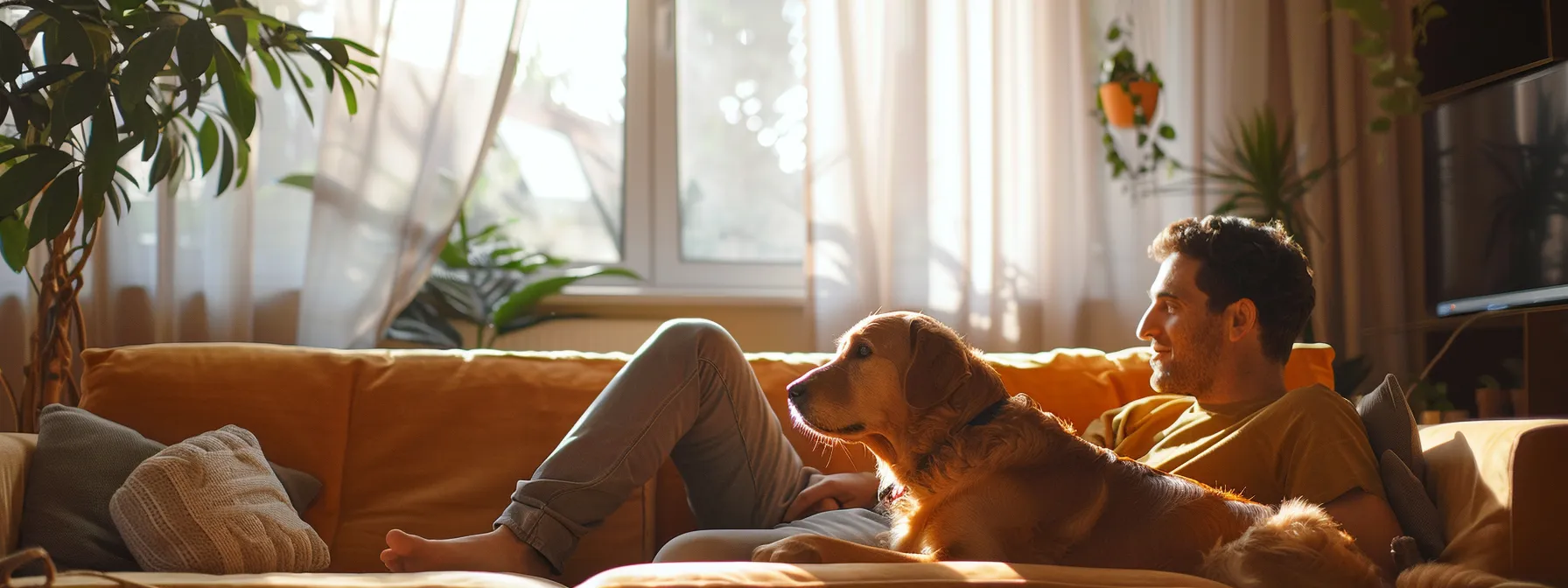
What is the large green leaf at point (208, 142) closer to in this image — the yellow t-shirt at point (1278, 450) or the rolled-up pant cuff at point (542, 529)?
the rolled-up pant cuff at point (542, 529)

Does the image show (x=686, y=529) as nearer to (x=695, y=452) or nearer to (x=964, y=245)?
(x=695, y=452)

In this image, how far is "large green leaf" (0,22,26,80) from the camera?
6.75ft

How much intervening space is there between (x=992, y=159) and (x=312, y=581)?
8.04 ft

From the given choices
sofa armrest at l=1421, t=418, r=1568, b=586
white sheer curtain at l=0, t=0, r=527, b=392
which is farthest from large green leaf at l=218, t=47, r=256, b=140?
sofa armrest at l=1421, t=418, r=1568, b=586

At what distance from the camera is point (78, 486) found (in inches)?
72.4

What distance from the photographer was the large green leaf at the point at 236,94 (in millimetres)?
2189

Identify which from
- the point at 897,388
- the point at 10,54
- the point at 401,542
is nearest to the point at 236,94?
the point at 10,54

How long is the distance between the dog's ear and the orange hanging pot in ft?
6.40

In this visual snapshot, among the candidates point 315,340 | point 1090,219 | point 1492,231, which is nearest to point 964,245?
point 1090,219

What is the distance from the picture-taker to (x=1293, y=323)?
1825 mm

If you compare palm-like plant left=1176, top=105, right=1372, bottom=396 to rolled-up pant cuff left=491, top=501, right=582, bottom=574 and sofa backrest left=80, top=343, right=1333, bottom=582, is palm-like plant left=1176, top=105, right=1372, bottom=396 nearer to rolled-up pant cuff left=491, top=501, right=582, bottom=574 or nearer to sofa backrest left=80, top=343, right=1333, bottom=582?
sofa backrest left=80, top=343, right=1333, bottom=582

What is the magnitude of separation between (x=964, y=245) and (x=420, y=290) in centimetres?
160

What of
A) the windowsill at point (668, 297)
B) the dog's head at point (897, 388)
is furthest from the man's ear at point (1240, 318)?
the windowsill at point (668, 297)

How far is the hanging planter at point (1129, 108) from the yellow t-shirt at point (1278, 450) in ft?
5.40
